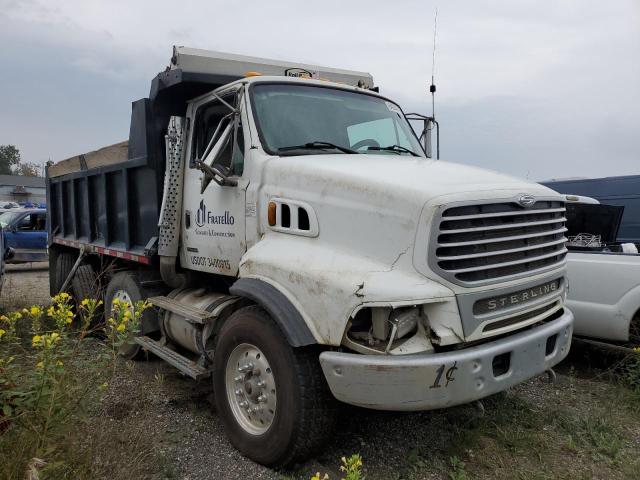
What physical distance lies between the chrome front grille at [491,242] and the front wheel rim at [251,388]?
4.50 ft

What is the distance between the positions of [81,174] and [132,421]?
3.91 m

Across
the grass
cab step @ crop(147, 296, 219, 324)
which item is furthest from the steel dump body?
the grass

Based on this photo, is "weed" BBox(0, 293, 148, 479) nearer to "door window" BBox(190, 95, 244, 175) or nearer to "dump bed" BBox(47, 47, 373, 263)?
"door window" BBox(190, 95, 244, 175)

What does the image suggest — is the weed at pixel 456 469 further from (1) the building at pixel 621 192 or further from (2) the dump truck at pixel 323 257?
(1) the building at pixel 621 192

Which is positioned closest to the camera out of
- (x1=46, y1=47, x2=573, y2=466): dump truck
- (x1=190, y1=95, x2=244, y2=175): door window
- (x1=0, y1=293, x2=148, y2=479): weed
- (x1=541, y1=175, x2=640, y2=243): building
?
(x1=0, y1=293, x2=148, y2=479): weed

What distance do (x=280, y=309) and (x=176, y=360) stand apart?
1680 mm

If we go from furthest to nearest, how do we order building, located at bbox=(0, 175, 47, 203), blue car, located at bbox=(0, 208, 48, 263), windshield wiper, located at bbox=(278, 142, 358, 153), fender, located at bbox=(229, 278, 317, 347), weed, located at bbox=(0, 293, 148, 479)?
building, located at bbox=(0, 175, 47, 203) < blue car, located at bbox=(0, 208, 48, 263) < windshield wiper, located at bbox=(278, 142, 358, 153) < fender, located at bbox=(229, 278, 317, 347) < weed, located at bbox=(0, 293, 148, 479)

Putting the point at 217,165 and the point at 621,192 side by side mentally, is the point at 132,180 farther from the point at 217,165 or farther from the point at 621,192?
the point at 621,192

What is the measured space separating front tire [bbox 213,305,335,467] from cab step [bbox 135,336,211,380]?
0.27 meters

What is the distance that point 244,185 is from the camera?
395 cm

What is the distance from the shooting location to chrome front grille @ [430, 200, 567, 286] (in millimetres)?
2916

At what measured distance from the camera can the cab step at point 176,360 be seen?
402 centimetres

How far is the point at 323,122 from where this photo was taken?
423 cm

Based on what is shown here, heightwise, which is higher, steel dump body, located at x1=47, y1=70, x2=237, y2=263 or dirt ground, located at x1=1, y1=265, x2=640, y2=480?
steel dump body, located at x1=47, y1=70, x2=237, y2=263
